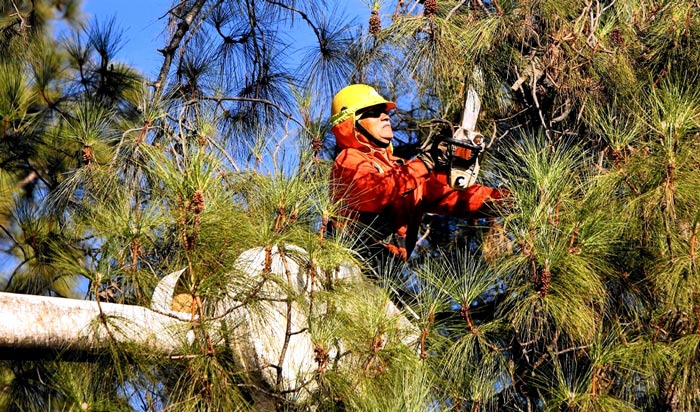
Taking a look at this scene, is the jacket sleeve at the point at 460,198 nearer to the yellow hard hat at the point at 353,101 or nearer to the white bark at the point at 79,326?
the yellow hard hat at the point at 353,101

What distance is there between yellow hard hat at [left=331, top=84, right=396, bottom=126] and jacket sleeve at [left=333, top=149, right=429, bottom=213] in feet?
0.84

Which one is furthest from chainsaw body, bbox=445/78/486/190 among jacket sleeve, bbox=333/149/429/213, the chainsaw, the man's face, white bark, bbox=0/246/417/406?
white bark, bbox=0/246/417/406

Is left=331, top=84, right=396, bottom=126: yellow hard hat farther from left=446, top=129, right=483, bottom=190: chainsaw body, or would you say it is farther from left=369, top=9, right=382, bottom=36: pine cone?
left=446, top=129, right=483, bottom=190: chainsaw body

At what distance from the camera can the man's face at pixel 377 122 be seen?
484 centimetres

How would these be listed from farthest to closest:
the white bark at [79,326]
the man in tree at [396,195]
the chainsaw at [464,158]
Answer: the man in tree at [396,195]
the chainsaw at [464,158]
the white bark at [79,326]

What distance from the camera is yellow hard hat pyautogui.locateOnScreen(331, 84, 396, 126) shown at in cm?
482

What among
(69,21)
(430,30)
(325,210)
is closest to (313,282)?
(325,210)

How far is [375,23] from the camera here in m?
4.39

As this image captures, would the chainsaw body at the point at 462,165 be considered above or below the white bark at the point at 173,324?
above

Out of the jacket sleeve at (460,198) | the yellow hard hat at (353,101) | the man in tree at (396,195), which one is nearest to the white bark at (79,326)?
the man in tree at (396,195)

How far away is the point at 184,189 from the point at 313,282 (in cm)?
37

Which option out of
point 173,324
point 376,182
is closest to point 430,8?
point 376,182

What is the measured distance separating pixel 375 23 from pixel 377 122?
1.71 ft

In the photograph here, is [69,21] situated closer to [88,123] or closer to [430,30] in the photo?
[88,123]
